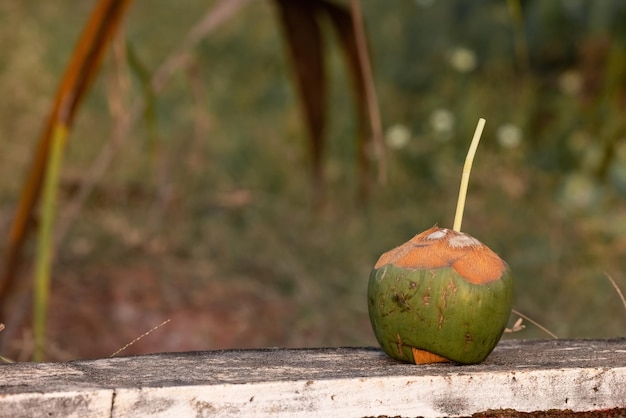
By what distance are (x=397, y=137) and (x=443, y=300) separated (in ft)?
10.6

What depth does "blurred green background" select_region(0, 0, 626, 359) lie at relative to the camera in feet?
10.1

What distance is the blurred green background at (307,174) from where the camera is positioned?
3080 millimetres

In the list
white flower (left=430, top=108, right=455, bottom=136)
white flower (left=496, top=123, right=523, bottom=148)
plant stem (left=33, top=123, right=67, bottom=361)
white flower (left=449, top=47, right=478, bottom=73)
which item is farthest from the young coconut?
white flower (left=449, top=47, right=478, bottom=73)

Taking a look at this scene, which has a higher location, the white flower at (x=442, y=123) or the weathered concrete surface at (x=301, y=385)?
the weathered concrete surface at (x=301, y=385)

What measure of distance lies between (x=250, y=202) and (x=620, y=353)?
2.69 m

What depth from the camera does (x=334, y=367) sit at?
3.42 feet

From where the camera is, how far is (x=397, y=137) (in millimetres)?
4250

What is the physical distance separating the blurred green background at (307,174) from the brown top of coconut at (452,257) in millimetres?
925

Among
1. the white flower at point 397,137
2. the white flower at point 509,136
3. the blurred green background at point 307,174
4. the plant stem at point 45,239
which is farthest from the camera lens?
the white flower at point 397,137

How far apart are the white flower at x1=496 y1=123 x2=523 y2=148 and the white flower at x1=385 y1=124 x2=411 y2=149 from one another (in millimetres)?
386

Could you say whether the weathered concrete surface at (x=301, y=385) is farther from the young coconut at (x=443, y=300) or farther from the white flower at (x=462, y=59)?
the white flower at (x=462, y=59)

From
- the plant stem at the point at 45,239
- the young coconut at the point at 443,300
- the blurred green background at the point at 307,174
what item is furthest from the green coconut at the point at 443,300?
the blurred green background at the point at 307,174

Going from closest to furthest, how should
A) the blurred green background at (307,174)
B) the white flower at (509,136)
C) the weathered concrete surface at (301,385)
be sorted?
1. the weathered concrete surface at (301,385)
2. the blurred green background at (307,174)
3. the white flower at (509,136)

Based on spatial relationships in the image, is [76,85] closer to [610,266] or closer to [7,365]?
[7,365]
